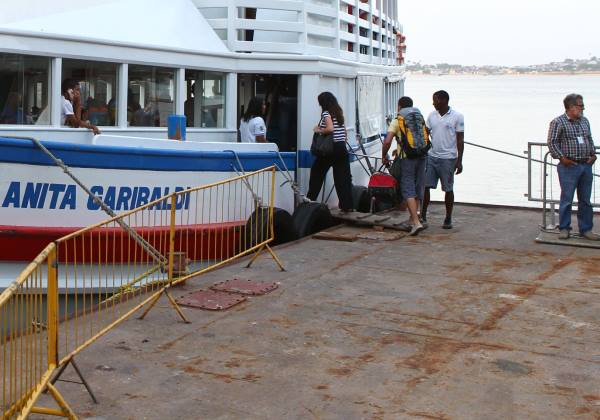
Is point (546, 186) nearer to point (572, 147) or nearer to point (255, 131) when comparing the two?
point (572, 147)

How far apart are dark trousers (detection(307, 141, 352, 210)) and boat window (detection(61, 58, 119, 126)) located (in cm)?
280

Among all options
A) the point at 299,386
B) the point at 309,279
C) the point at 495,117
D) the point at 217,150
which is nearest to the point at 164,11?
the point at 217,150

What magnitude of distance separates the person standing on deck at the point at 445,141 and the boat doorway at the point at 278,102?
1834 mm

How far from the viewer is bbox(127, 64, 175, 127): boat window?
9.63 meters

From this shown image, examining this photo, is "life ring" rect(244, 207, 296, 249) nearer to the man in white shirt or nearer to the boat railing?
the man in white shirt

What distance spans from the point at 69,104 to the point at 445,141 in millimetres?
4731

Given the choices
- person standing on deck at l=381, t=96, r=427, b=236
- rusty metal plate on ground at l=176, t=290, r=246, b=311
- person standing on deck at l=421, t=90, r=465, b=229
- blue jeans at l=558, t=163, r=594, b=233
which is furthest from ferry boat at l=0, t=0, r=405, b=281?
blue jeans at l=558, t=163, r=594, b=233

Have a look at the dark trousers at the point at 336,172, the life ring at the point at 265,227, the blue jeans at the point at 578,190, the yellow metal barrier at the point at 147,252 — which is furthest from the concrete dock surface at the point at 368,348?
the dark trousers at the point at 336,172

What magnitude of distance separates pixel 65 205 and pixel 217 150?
1960 millimetres

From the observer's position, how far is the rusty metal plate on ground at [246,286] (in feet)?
25.6

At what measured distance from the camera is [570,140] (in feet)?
33.3

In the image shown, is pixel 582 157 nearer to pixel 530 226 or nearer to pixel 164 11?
pixel 530 226

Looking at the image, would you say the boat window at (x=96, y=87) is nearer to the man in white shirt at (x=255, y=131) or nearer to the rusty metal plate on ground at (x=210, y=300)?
the man in white shirt at (x=255, y=131)

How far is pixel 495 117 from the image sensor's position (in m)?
76.9
